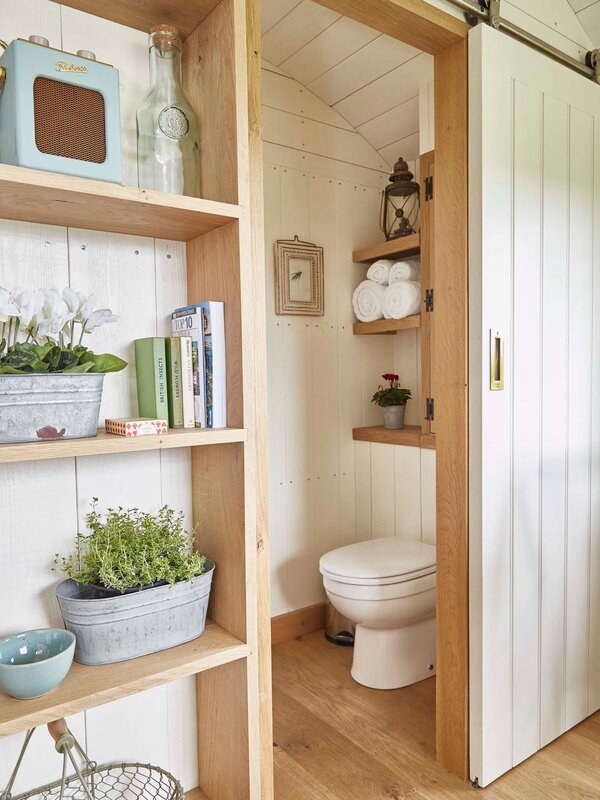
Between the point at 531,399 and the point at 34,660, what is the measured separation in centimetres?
142

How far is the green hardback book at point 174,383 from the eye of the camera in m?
1.26

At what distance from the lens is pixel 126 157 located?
1338mm

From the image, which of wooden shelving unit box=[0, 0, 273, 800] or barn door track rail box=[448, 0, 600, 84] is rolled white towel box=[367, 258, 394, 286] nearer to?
barn door track rail box=[448, 0, 600, 84]

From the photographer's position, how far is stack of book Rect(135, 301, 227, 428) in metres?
1.25

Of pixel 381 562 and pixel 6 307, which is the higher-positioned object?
pixel 6 307

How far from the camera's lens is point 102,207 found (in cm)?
113

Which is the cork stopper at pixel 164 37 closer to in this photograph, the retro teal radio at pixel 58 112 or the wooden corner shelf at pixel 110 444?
the retro teal radio at pixel 58 112

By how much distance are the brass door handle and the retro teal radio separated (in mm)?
1058

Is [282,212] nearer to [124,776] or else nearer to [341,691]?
[341,691]

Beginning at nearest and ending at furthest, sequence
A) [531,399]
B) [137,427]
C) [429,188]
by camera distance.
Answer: [137,427], [531,399], [429,188]

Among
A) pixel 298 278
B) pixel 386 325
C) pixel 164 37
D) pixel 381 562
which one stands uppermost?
pixel 164 37

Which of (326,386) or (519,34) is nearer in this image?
(519,34)

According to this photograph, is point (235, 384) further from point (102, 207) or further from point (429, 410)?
point (429, 410)

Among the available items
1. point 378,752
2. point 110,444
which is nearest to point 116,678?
point 110,444
